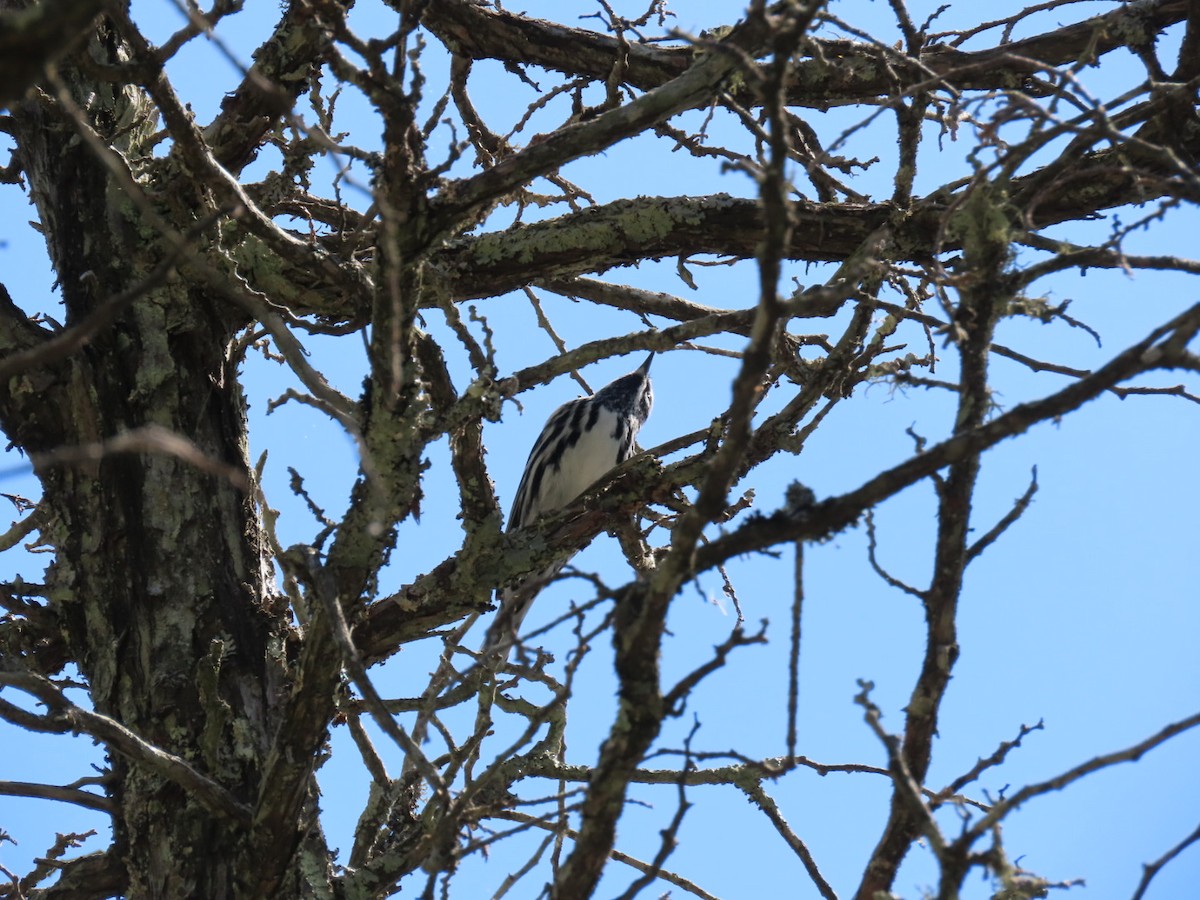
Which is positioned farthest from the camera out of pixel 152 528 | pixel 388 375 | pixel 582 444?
pixel 582 444

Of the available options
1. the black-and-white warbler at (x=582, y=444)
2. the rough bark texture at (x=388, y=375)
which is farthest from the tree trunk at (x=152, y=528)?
the black-and-white warbler at (x=582, y=444)

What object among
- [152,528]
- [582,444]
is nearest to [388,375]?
[152,528]

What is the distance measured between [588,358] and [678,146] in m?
1.21

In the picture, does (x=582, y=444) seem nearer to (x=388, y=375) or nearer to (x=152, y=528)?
(x=152, y=528)

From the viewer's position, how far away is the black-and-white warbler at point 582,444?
5.66 meters

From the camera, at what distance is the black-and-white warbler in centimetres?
566

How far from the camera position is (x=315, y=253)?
265cm

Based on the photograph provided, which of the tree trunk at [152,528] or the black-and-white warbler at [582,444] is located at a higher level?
the black-and-white warbler at [582,444]

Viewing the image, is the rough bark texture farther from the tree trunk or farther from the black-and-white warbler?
the black-and-white warbler

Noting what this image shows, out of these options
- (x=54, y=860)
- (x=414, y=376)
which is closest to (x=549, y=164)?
(x=414, y=376)

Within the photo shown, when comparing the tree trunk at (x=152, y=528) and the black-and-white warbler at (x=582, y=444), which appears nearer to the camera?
the tree trunk at (x=152, y=528)

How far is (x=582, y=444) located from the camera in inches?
223

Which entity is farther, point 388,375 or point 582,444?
point 582,444

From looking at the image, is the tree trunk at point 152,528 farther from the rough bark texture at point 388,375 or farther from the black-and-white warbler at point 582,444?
the black-and-white warbler at point 582,444
